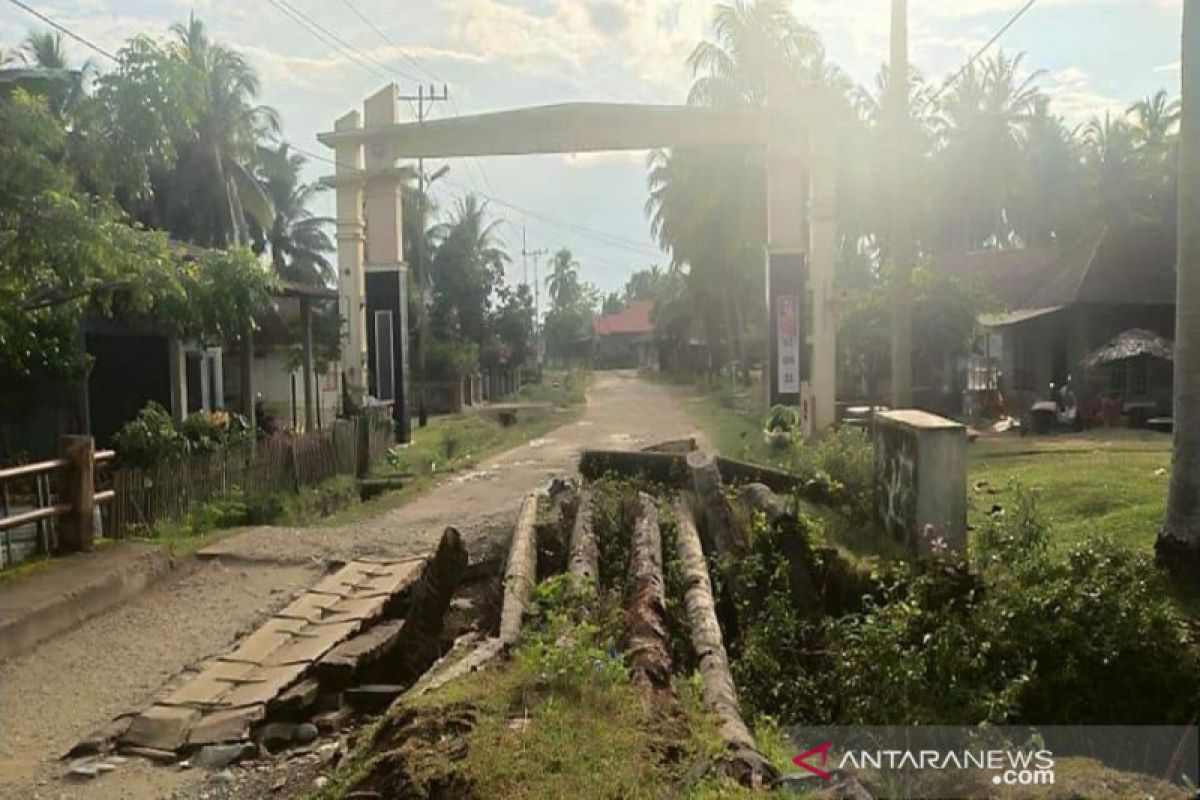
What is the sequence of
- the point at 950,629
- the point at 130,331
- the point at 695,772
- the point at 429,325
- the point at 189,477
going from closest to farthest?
the point at 695,772
the point at 950,629
the point at 189,477
the point at 130,331
the point at 429,325

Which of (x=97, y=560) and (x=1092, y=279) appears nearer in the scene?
(x=97, y=560)

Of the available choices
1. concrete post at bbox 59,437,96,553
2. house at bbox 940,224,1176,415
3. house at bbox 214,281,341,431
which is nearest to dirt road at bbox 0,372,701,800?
concrete post at bbox 59,437,96,553

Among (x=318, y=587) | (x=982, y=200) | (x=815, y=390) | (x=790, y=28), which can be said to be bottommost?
(x=318, y=587)

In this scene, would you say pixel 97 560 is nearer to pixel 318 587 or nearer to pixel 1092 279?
pixel 318 587

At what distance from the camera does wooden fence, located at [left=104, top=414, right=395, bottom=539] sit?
11.3 metres

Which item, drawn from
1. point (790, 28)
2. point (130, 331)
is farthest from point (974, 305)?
A: point (130, 331)

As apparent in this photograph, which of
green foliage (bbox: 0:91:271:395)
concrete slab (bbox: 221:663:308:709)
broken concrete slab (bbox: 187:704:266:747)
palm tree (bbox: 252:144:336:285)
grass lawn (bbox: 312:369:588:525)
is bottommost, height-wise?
grass lawn (bbox: 312:369:588:525)

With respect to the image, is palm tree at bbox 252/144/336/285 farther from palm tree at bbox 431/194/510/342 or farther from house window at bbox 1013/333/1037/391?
house window at bbox 1013/333/1037/391

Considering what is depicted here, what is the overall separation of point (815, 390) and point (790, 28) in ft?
51.6

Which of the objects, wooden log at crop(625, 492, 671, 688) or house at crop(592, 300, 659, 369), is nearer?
wooden log at crop(625, 492, 671, 688)

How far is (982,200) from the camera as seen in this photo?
46344mm

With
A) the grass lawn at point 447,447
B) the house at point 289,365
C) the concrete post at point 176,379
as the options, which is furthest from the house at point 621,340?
the concrete post at point 176,379

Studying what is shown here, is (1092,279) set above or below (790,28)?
below

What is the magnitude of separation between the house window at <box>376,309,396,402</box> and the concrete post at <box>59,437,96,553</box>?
12.3 m
